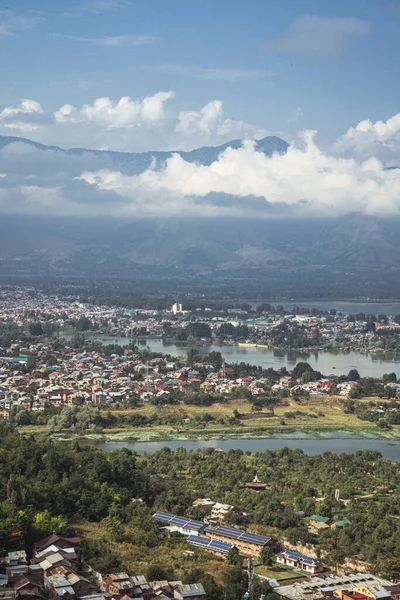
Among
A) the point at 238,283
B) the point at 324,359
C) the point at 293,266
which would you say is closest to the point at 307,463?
the point at 324,359

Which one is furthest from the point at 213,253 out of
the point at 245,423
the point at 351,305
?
the point at 245,423

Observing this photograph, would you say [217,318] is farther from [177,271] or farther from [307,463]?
[177,271]

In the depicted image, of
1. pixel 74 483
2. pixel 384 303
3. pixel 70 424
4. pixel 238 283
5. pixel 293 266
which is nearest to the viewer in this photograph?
pixel 74 483

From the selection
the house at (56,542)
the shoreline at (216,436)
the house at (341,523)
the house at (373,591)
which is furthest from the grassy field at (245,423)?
the house at (373,591)

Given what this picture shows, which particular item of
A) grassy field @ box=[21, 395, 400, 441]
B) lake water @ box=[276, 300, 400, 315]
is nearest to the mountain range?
lake water @ box=[276, 300, 400, 315]

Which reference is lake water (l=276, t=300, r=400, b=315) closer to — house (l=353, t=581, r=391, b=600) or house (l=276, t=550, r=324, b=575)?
house (l=276, t=550, r=324, b=575)

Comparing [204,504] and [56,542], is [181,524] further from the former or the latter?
[56,542]
